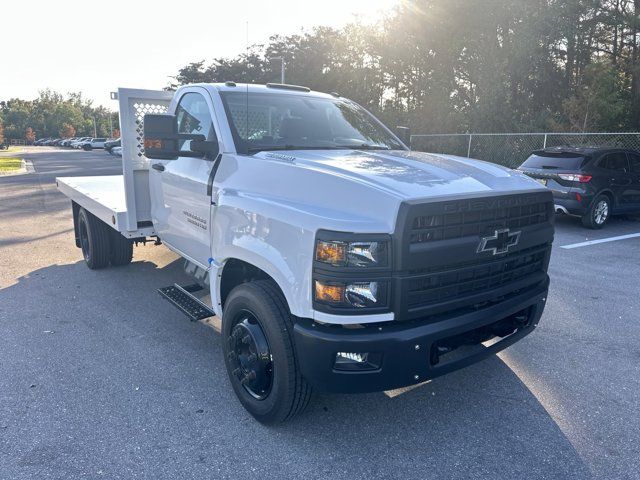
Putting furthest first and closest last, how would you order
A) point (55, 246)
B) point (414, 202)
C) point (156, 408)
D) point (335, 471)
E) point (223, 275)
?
point (55, 246) < point (223, 275) < point (156, 408) < point (335, 471) < point (414, 202)

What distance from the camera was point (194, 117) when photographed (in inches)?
168

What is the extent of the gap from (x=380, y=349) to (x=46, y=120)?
412 feet

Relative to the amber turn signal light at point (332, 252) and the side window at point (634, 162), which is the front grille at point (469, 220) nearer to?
the amber turn signal light at point (332, 252)

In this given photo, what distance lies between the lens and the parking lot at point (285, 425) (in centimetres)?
276

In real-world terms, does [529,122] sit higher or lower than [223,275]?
higher

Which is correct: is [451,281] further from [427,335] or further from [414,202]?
[414,202]

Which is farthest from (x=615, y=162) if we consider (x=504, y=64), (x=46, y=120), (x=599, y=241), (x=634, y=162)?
(x=46, y=120)

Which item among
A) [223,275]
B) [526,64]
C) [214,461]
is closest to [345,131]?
[223,275]

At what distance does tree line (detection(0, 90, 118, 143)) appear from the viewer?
345ft

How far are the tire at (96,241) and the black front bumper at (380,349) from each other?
14.5 feet

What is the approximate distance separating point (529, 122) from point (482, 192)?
2003 cm

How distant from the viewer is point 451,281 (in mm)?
2762

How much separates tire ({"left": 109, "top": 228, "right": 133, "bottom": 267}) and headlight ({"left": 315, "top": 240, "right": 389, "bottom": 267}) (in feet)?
15.1

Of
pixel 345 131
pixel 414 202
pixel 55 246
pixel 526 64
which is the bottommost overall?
pixel 55 246
